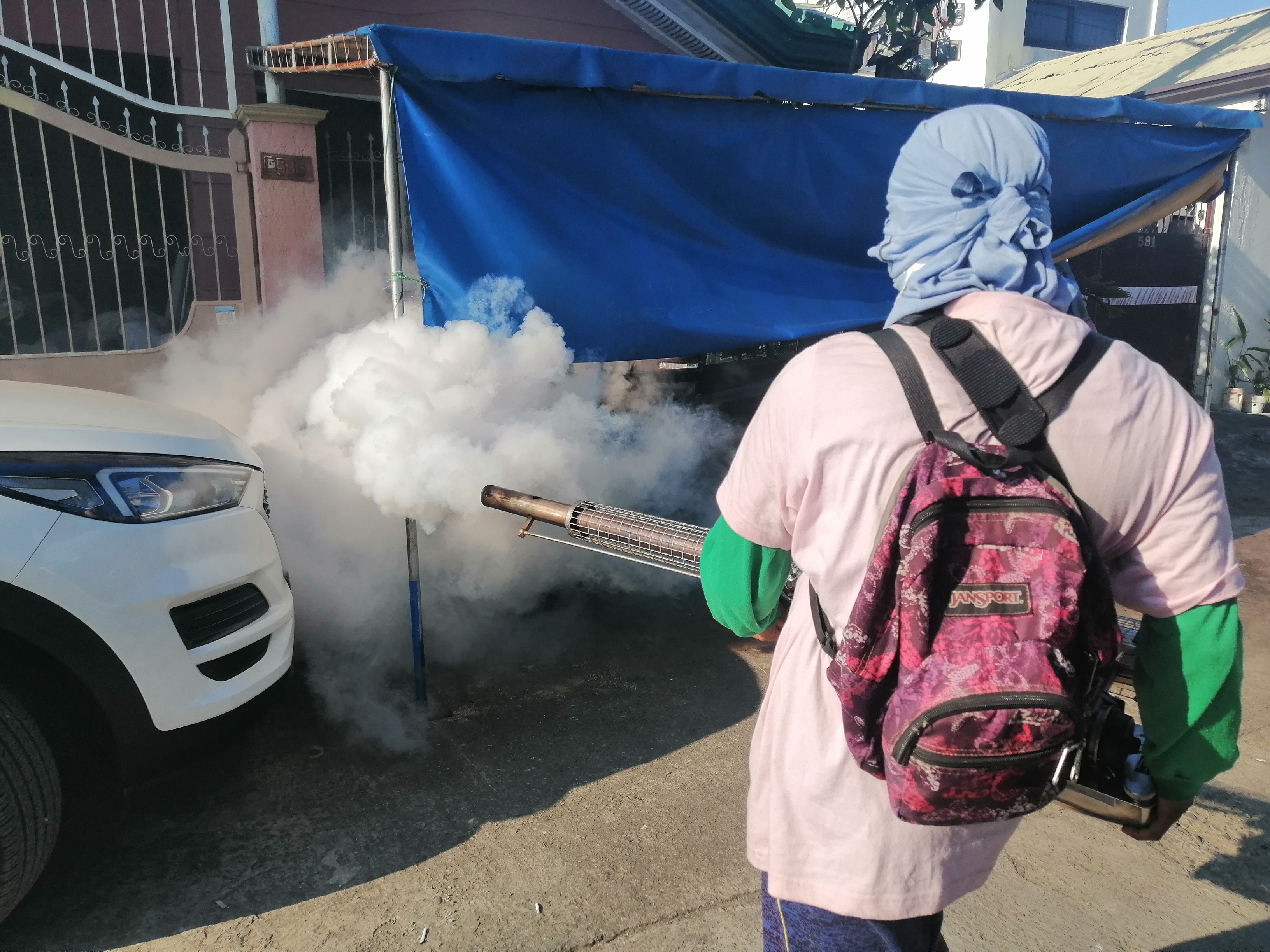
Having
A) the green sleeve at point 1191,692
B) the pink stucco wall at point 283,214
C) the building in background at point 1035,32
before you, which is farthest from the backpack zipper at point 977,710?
the building in background at point 1035,32

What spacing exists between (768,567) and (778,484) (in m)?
0.19

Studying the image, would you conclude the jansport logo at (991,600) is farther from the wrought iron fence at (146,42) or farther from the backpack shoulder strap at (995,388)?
the wrought iron fence at (146,42)

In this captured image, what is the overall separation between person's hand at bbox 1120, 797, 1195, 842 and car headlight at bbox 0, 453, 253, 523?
240cm

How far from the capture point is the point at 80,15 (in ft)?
18.4

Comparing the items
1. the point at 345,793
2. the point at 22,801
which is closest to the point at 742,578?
the point at 22,801

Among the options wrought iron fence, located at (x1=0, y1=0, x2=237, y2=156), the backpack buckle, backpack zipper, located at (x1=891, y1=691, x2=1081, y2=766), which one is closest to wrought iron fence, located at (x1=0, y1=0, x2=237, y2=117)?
wrought iron fence, located at (x1=0, y1=0, x2=237, y2=156)

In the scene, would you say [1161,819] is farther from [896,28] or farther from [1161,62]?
[1161,62]

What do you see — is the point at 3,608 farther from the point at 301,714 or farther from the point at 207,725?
the point at 301,714

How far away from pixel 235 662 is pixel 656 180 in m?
2.48

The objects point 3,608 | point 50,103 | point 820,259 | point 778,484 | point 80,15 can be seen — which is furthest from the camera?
point 80,15

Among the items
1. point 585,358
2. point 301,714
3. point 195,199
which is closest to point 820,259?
point 585,358

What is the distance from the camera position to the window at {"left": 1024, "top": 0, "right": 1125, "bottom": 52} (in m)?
22.1

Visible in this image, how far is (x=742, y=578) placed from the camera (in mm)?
1541

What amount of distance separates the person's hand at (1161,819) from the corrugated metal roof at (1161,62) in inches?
393
